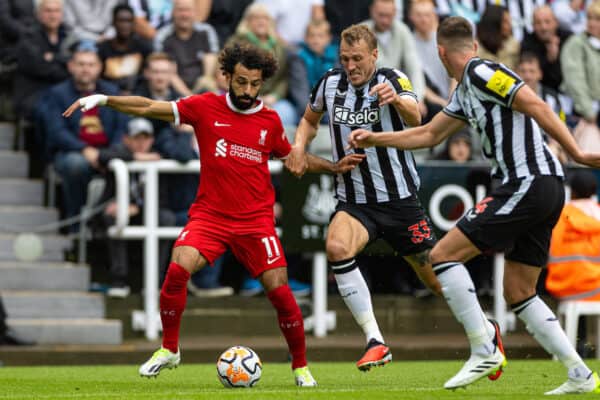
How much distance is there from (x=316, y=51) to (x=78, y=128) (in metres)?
3.09

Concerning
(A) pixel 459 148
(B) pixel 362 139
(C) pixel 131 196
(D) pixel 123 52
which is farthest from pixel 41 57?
(B) pixel 362 139

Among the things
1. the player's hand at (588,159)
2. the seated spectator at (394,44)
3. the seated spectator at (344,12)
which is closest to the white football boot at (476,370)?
the player's hand at (588,159)

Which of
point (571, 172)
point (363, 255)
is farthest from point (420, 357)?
point (571, 172)

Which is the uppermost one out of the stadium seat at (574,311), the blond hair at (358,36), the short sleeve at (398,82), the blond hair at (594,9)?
the blond hair at (594,9)

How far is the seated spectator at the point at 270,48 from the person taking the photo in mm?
16312

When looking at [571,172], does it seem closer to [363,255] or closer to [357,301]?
[363,255]

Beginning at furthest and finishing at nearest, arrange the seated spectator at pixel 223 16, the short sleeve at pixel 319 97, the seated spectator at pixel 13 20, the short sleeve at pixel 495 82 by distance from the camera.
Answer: the seated spectator at pixel 223 16, the seated spectator at pixel 13 20, the short sleeve at pixel 319 97, the short sleeve at pixel 495 82

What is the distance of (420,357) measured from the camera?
49.5 feet

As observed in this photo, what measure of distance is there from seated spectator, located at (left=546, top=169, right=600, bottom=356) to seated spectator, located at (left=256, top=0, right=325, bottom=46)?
4264 mm

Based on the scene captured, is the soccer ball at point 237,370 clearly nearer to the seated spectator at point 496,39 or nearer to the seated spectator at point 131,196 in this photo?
the seated spectator at point 131,196

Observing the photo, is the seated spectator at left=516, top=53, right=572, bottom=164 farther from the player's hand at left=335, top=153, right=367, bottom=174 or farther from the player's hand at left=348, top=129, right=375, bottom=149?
the player's hand at left=348, top=129, right=375, bottom=149

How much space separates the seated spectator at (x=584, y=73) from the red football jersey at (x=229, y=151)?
308 inches

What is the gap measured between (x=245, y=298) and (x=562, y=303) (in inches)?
142

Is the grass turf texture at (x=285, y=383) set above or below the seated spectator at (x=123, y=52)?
below
